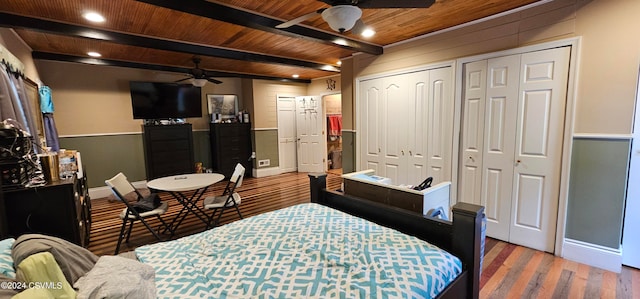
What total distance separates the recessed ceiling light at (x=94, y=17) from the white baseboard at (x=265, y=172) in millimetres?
4195

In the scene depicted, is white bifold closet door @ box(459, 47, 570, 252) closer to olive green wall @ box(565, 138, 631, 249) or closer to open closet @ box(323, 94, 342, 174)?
olive green wall @ box(565, 138, 631, 249)

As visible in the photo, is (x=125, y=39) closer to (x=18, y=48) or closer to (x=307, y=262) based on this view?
(x=18, y=48)

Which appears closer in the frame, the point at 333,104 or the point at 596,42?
the point at 596,42

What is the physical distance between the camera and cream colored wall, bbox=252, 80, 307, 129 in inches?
249

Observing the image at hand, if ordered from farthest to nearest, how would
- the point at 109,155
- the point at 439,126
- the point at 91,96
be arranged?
the point at 109,155
the point at 91,96
the point at 439,126

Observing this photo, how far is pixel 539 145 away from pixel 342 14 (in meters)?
2.27

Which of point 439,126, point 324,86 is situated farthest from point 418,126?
point 324,86

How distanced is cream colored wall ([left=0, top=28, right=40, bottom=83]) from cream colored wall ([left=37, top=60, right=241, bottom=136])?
1.41 feet

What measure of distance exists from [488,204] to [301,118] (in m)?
4.62

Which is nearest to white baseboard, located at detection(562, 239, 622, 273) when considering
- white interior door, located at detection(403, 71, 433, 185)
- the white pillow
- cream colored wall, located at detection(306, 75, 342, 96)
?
white interior door, located at detection(403, 71, 433, 185)

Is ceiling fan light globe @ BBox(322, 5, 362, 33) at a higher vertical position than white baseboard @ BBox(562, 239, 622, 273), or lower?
higher

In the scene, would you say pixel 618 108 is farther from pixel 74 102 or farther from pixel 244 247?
pixel 74 102

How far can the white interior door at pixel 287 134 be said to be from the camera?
677 centimetres

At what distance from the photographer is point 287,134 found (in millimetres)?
6930
